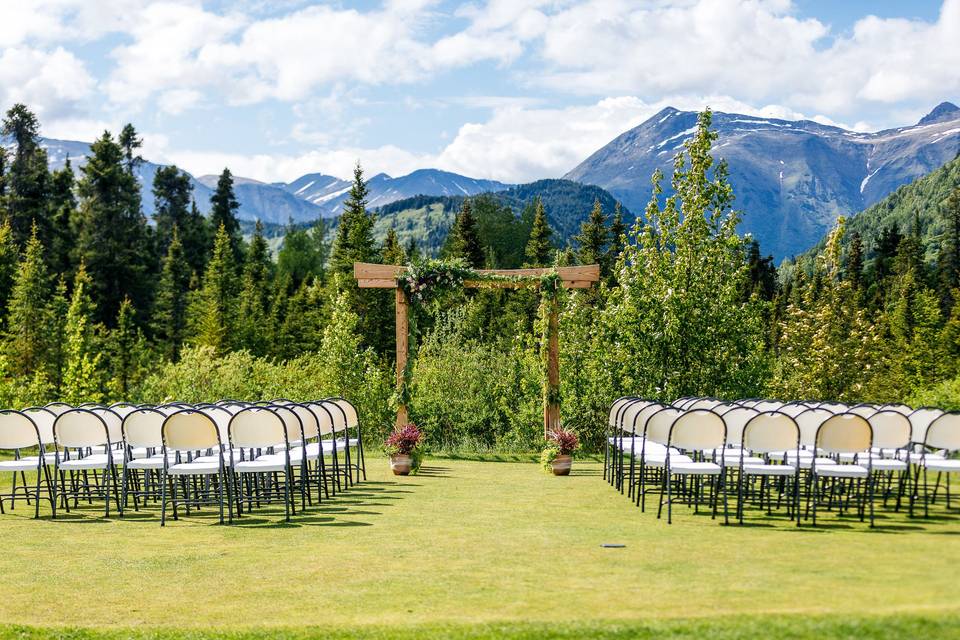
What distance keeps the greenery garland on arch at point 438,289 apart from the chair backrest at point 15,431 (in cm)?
597

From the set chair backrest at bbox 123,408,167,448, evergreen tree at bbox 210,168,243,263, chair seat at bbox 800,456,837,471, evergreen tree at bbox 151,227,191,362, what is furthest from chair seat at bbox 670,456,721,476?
evergreen tree at bbox 210,168,243,263

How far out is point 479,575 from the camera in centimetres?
575

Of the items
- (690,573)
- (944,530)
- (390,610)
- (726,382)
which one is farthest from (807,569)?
(726,382)

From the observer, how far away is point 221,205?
66.6m

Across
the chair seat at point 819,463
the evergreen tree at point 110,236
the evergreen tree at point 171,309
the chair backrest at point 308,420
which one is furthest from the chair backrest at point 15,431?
the evergreen tree at point 110,236

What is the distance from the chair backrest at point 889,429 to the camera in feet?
25.9

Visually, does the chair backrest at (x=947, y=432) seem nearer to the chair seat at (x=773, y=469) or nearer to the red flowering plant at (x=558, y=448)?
the chair seat at (x=773, y=469)

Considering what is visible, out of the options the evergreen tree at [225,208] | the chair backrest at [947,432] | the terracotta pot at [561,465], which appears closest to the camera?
the chair backrest at [947,432]

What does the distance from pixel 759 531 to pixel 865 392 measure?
2343cm

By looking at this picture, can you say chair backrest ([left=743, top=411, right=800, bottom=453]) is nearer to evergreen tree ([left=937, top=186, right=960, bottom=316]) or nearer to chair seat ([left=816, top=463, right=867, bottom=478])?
chair seat ([left=816, top=463, right=867, bottom=478])

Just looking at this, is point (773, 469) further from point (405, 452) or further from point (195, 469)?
point (405, 452)

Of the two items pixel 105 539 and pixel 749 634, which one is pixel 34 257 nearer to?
pixel 105 539

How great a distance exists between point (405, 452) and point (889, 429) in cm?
644

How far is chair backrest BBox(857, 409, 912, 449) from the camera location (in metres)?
7.91
